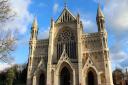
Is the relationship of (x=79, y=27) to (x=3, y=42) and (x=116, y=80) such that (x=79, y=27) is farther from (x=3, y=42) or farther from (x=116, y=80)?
(x=3, y=42)

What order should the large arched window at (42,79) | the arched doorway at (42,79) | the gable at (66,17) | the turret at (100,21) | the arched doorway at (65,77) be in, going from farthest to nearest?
1. the gable at (66,17)
2. the turret at (100,21)
3. the arched doorway at (42,79)
4. the large arched window at (42,79)
5. the arched doorway at (65,77)

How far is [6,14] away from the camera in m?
11.5

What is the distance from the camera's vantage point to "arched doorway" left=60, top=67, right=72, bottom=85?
129 feet

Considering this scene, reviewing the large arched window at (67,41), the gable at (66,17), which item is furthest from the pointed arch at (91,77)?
the gable at (66,17)

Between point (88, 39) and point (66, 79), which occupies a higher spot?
point (88, 39)

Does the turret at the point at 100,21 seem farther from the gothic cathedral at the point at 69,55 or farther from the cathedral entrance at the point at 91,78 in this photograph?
the cathedral entrance at the point at 91,78

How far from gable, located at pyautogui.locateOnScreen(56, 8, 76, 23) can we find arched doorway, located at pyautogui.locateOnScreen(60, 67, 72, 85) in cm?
1157

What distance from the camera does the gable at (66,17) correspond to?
146 ft

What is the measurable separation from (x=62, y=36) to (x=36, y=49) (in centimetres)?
655

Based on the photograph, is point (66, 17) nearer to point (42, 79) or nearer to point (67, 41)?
point (67, 41)

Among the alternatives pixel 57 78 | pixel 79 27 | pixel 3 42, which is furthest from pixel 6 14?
pixel 79 27

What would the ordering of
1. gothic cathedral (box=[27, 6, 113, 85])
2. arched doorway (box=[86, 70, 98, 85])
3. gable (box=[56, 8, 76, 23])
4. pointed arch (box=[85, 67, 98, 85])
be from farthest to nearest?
1. gable (box=[56, 8, 76, 23])
2. gothic cathedral (box=[27, 6, 113, 85])
3. arched doorway (box=[86, 70, 98, 85])
4. pointed arch (box=[85, 67, 98, 85])

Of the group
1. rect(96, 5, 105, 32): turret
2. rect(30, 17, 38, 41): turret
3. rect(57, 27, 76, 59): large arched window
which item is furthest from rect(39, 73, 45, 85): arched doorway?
rect(96, 5, 105, 32): turret

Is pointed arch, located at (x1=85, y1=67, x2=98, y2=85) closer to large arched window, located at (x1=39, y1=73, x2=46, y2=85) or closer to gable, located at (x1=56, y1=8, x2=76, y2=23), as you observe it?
large arched window, located at (x1=39, y1=73, x2=46, y2=85)
